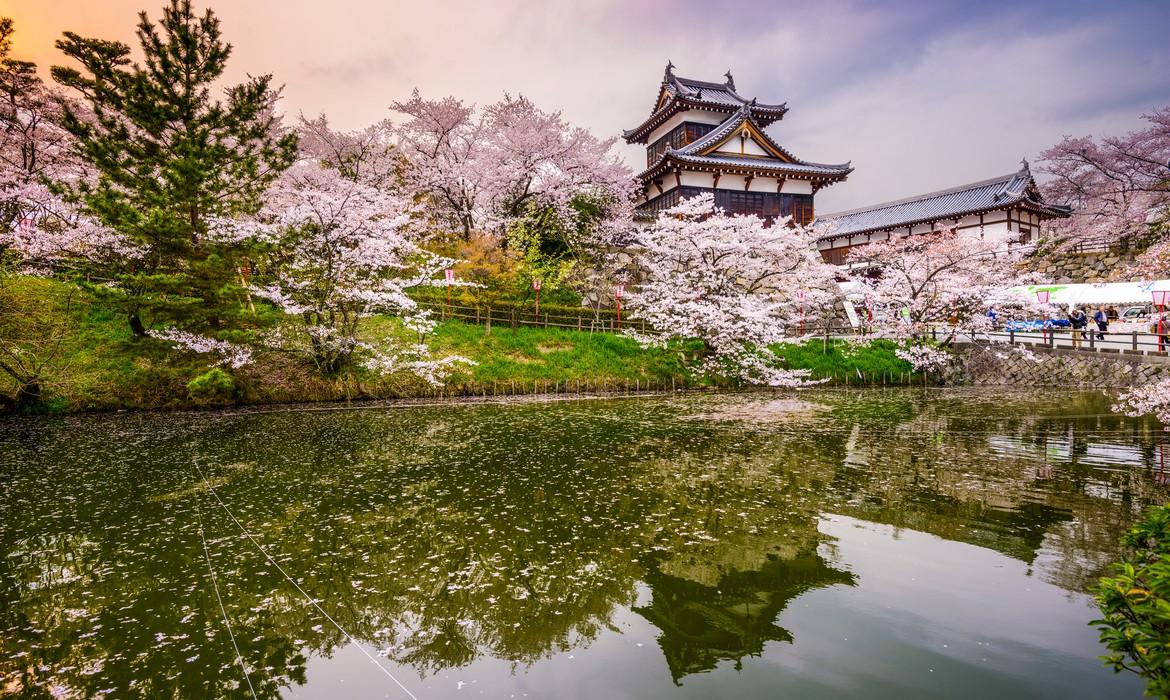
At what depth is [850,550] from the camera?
7211 mm

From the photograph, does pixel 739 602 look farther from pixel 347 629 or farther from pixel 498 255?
pixel 498 255

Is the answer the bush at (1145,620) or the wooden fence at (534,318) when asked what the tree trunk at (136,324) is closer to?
the wooden fence at (534,318)

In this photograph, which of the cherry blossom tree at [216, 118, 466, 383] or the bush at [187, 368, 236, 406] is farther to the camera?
the cherry blossom tree at [216, 118, 466, 383]

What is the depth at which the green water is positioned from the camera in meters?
4.71

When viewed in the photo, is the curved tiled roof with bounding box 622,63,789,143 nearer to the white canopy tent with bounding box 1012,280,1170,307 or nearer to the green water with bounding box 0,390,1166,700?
the white canopy tent with bounding box 1012,280,1170,307

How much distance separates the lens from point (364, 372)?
20.5 meters

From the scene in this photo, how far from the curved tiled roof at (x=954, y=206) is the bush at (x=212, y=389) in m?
30.4

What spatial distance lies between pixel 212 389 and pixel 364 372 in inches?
187

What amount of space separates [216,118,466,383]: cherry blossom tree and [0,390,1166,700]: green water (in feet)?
21.4

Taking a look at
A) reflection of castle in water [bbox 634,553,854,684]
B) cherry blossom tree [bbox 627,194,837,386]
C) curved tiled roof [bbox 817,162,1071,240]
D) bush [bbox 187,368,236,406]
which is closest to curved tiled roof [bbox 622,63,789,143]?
curved tiled roof [bbox 817,162,1071,240]

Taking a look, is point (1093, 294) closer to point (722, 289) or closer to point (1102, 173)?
point (1102, 173)

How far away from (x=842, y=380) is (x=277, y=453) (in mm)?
24534

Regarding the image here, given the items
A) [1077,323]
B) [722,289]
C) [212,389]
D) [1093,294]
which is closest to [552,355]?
[722,289]

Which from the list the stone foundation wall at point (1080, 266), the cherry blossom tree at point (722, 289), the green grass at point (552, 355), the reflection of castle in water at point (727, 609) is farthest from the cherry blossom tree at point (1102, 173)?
the reflection of castle in water at point (727, 609)
